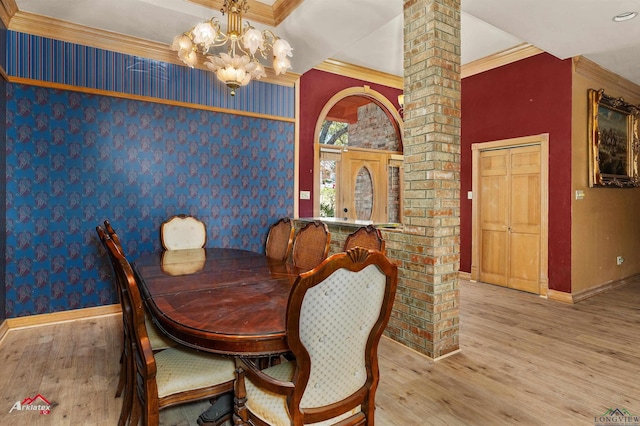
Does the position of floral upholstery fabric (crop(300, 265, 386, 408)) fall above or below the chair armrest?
above

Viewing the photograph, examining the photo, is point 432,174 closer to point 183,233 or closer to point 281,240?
point 281,240

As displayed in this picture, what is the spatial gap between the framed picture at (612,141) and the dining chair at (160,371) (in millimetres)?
4930

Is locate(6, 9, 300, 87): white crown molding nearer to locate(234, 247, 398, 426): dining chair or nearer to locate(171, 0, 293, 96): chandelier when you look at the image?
locate(171, 0, 293, 96): chandelier

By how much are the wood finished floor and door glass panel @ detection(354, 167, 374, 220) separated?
2405 millimetres

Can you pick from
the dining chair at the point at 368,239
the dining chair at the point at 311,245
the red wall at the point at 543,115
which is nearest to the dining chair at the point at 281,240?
the dining chair at the point at 311,245

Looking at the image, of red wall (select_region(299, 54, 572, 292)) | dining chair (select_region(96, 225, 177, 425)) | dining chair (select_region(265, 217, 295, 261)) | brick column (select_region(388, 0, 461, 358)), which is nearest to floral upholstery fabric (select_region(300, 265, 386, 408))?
dining chair (select_region(96, 225, 177, 425))

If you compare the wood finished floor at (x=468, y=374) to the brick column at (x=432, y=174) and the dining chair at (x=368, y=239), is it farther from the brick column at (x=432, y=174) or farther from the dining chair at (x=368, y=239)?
the dining chair at (x=368, y=239)

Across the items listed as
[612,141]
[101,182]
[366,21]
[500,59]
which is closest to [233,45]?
[366,21]

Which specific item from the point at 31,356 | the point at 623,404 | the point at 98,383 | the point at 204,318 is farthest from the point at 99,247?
the point at 623,404

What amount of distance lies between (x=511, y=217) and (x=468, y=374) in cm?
305

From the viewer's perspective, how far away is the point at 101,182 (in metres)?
3.66

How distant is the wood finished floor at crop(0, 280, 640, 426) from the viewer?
6.66 feet

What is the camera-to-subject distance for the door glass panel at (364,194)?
5680mm

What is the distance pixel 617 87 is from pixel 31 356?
740 centimetres
